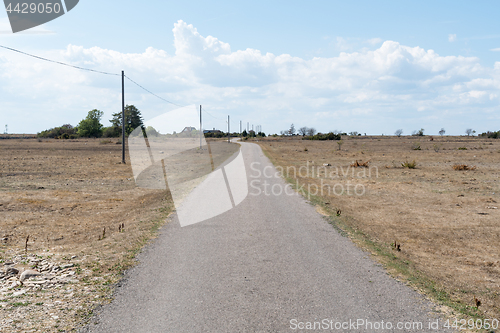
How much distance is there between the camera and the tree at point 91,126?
129 metres

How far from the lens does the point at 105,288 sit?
18.2 feet

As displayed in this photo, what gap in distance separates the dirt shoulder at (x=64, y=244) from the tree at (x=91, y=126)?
12101 centimetres

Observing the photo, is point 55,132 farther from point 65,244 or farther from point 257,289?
point 257,289

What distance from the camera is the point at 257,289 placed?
216 inches

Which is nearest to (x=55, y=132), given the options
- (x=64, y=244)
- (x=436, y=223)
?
(x=64, y=244)

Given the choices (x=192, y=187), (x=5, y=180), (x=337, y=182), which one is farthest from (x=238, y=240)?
(x=5, y=180)

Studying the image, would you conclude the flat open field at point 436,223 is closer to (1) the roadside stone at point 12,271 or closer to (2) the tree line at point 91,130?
(1) the roadside stone at point 12,271

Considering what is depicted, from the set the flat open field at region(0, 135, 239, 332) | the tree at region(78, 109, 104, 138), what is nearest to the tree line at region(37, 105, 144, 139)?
the tree at region(78, 109, 104, 138)

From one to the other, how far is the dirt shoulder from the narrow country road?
513mm

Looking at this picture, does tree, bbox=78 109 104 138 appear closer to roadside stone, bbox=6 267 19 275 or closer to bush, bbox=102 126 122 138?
bush, bbox=102 126 122 138

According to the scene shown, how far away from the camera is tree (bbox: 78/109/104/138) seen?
129 m

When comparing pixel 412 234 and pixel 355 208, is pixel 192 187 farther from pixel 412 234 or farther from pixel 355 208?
pixel 412 234

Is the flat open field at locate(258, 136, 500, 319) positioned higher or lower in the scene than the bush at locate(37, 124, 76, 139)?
lower

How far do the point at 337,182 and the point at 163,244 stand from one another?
15.2 metres
